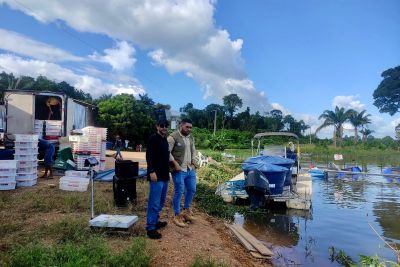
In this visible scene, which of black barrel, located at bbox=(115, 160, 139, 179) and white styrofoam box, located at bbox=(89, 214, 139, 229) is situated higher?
black barrel, located at bbox=(115, 160, 139, 179)

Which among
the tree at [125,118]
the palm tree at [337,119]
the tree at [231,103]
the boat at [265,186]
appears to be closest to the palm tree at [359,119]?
the palm tree at [337,119]

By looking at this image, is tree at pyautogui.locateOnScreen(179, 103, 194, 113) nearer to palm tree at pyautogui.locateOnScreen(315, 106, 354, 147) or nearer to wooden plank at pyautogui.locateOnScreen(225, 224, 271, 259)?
palm tree at pyautogui.locateOnScreen(315, 106, 354, 147)

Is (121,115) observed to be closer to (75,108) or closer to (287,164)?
(75,108)

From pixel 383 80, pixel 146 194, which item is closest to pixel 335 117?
pixel 383 80

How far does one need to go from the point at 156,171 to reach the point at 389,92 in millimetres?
71070

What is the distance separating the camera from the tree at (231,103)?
70750 mm

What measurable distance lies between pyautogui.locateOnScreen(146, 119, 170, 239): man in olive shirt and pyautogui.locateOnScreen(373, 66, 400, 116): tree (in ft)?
230

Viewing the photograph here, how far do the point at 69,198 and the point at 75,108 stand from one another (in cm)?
900

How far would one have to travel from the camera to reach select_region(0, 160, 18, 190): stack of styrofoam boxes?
888cm

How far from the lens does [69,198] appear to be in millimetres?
7938

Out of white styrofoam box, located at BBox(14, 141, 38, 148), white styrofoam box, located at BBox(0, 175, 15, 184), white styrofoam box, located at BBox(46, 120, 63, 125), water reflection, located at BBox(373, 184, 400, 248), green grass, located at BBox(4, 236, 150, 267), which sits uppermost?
white styrofoam box, located at BBox(46, 120, 63, 125)

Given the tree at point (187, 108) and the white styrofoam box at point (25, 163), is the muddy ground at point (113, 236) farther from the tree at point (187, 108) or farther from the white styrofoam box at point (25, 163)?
the tree at point (187, 108)

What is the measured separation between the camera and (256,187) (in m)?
11.7

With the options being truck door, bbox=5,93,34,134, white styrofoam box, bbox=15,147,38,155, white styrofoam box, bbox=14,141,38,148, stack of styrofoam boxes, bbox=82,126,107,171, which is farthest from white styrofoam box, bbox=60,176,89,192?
truck door, bbox=5,93,34,134
